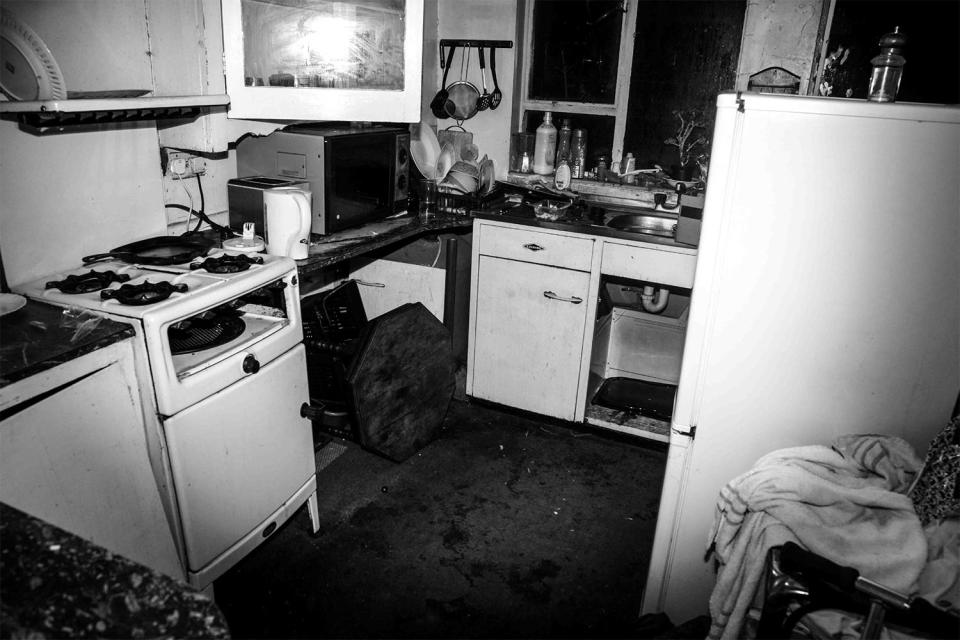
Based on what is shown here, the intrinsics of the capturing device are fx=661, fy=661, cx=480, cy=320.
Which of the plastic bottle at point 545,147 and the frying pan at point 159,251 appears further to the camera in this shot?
the plastic bottle at point 545,147

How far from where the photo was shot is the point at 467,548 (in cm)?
219

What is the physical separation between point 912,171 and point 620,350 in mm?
2048

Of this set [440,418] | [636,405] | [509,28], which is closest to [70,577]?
[440,418]

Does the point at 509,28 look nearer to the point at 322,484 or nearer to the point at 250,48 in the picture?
the point at 250,48

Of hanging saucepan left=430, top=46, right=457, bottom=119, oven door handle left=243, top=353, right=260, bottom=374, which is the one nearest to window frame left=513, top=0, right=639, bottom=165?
hanging saucepan left=430, top=46, right=457, bottom=119

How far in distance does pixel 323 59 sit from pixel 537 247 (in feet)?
3.59

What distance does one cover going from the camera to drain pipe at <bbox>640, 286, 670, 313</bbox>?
3.17 metres

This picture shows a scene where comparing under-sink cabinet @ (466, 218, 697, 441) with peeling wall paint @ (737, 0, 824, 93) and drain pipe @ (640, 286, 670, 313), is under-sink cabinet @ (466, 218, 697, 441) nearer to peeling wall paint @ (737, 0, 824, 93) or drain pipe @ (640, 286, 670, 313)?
drain pipe @ (640, 286, 670, 313)

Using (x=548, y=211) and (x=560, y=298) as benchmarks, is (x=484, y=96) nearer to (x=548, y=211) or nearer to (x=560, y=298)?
(x=548, y=211)

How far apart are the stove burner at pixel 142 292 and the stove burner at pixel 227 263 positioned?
0.15m

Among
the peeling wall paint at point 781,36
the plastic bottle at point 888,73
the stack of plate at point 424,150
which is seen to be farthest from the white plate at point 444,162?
the plastic bottle at point 888,73

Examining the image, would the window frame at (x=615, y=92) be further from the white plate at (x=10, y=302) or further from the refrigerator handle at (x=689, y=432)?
the white plate at (x=10, y=302)

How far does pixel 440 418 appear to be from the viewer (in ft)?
9.22

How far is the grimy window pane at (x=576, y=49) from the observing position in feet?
10.6
